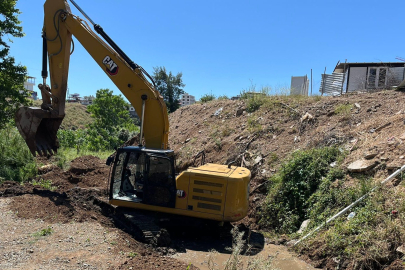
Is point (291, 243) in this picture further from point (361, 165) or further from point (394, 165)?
point (394, 165)

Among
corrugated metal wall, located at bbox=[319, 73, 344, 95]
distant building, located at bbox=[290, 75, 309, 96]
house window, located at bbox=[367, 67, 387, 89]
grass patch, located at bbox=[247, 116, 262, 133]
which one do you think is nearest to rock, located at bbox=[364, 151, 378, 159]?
grass patch, located at bbox=[247, 116, 262, 133]

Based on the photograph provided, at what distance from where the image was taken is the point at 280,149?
9.89 metres

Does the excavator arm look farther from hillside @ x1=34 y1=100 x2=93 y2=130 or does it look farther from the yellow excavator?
hillside @ x1=34 y1=100 x2=93 y2=130

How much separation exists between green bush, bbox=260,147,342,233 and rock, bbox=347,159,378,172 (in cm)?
57

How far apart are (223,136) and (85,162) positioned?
5656mm

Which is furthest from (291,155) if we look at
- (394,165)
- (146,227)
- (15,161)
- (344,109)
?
(15,161)

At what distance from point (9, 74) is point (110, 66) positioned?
318 inches

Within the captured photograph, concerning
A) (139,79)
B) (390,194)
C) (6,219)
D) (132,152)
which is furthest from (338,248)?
(6,219)

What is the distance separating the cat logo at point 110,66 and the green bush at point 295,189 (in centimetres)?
490

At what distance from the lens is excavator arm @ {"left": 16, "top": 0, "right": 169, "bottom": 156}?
7227 millimetres

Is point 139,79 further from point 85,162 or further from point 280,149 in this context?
point 85,162

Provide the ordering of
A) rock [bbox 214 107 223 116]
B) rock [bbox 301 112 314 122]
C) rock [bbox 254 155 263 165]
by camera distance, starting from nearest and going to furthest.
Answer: rock [bbox 254 155 263 165] → rock [bbox 301 112 314 122] → rock [bbox 214 107 223 116]

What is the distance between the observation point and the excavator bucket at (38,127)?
719cm

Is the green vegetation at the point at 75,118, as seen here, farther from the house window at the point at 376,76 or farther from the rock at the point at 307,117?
the rock at the point at 307,117
